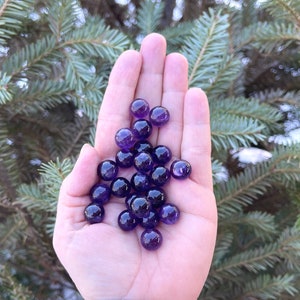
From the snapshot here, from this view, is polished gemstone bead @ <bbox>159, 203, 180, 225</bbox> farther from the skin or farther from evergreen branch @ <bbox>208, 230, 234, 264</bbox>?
evergreen branch @ <bbox>208, 230, 234, 264</bbox>

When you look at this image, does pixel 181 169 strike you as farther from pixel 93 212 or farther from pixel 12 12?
pixel 12 12

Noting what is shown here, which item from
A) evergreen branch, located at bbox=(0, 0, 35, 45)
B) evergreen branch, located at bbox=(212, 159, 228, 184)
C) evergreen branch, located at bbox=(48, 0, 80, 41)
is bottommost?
evergreen branch, located at bbox=(212, 159, 228, 184)

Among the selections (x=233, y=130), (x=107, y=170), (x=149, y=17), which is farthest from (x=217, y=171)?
(x=149, y=17)

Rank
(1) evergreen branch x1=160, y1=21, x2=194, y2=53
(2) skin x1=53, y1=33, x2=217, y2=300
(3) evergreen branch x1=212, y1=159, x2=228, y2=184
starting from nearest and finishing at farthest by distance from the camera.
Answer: (2) skin x1=53, y1=33, x2=217, y2=300 < (3) evergreen branch x1=212, y1=159, x2=228, y2=184 < (1) evergreen branch x1=160, y1=21, x2=194, y2=53

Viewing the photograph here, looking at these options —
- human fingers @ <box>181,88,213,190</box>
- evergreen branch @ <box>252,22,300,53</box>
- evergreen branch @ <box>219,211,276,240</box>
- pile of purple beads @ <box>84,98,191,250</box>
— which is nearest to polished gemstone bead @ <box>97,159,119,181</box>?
pile of purple beads @ <box>84,98,191,250</box>

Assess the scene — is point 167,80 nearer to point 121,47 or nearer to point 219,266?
point 121,47

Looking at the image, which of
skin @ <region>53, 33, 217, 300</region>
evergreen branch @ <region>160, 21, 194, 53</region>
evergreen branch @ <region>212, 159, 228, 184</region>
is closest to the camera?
skin @ <region>53, 33, 217, 300</region>

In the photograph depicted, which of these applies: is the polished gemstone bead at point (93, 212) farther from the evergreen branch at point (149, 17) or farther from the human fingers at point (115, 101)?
the evergreen branch at point (149, 17)
